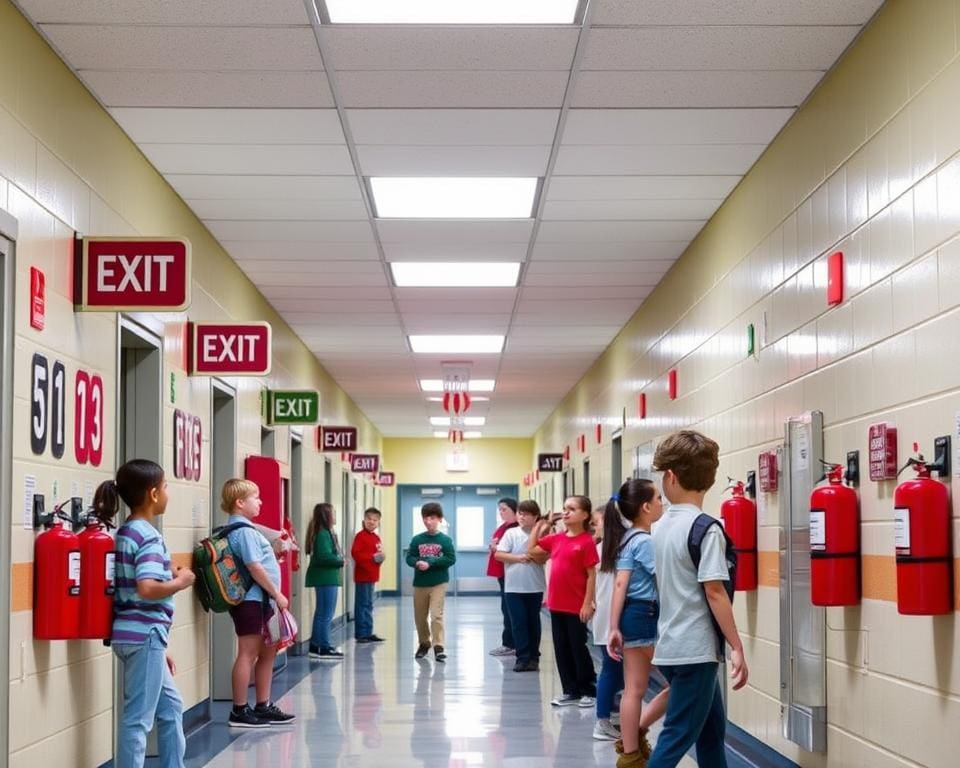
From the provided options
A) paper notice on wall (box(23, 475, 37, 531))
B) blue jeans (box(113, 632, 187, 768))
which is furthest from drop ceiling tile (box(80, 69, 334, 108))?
blue jeans (box(113, 632, 187, 768))

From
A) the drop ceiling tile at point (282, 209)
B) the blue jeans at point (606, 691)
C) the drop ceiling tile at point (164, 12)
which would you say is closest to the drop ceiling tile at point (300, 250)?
the drop ceiling tile at point (282, 209)

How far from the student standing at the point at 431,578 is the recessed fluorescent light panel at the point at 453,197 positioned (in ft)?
15.3

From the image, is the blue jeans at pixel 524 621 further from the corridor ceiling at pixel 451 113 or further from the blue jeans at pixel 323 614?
the corridor ceiling at pixel 451 113

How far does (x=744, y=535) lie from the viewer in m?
6.95

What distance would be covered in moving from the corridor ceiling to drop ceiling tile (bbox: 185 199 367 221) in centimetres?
2

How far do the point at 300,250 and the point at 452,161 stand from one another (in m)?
2.33

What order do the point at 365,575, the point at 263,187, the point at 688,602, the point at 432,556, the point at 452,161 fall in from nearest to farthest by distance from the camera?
the point at 688,602, the point at 452,161, the point at 263,187, the point at 432,556, the point at 365,575

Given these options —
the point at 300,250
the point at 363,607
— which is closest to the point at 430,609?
the point at 363,607

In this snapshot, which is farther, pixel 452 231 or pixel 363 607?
pixel 363 607

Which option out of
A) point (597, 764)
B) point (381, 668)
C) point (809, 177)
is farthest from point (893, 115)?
point (381, 668)

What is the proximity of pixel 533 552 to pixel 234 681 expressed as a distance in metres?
3.49

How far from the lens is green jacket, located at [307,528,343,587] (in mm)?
12891

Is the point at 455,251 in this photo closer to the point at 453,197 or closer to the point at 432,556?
the point at 453,197

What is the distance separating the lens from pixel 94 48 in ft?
17.2
